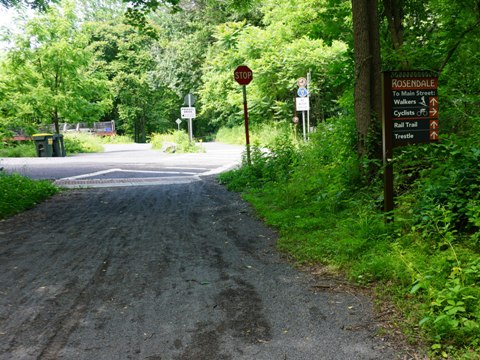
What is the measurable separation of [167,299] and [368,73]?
4616 millimetres

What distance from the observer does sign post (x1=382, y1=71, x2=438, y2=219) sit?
16.7 feet

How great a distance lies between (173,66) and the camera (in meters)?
42.8

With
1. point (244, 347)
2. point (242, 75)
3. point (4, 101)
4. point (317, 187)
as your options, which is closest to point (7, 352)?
point (244, 347)

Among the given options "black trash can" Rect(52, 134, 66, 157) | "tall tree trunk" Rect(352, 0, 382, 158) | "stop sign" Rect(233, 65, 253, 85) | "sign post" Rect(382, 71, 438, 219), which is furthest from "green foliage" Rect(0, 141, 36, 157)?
"sign post" Rect(382, 71, 438, 219)

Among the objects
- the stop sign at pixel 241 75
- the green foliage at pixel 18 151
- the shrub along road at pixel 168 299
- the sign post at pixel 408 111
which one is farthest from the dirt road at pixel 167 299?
the green foliage at pixel 18 151

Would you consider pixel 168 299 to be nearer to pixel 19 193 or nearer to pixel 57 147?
pixel 19 193

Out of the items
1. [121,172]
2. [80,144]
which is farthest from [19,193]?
[80,144]

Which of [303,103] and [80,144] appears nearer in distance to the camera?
[303,103]

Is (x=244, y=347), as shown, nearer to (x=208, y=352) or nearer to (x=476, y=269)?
(x=208, y=352)

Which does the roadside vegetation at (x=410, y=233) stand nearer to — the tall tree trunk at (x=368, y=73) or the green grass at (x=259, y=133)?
the tall tree trunk at (x=368, y=73)

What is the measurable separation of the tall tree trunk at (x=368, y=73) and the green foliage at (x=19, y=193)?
6.92 m

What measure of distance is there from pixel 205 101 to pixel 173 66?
292 inches

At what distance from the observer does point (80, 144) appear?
3092 centimetres

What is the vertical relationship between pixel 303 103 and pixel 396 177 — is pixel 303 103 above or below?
above
